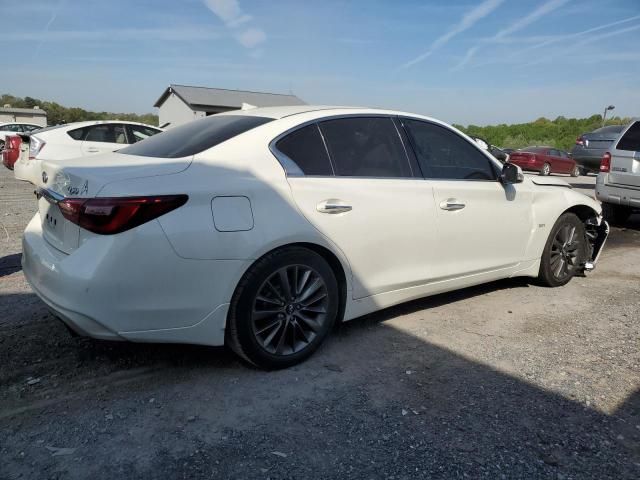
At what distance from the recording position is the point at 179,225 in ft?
8.68

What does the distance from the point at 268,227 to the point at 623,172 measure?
22.4ft

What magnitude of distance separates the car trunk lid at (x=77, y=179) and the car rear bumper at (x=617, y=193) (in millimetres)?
7078

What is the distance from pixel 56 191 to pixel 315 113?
1.63 m

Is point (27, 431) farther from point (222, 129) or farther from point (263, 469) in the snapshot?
point (222, 129)

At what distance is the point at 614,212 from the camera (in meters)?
8.88

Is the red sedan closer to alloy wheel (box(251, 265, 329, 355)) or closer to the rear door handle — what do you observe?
the rear door handle

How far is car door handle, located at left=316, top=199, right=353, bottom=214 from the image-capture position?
316 centimetres

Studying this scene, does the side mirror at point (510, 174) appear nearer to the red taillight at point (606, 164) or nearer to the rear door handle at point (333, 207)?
the rear door handle at point (333, 207)

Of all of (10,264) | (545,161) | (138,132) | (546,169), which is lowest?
(10,264)

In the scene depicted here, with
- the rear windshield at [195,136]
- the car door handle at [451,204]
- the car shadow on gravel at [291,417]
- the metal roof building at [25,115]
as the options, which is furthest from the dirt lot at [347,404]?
the metal roof building at [25,115]

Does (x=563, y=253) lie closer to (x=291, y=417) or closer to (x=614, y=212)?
(x=291, y=417)

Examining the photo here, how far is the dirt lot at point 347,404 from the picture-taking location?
91.5 inches

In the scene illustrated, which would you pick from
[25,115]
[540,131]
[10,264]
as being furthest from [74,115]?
[10,264]

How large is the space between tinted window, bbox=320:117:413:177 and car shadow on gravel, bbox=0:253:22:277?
3387mm
